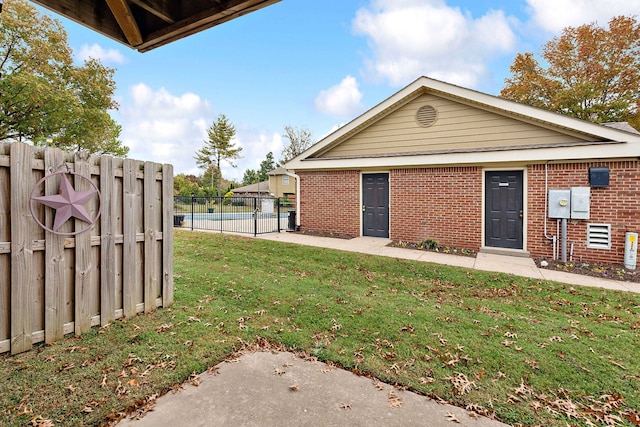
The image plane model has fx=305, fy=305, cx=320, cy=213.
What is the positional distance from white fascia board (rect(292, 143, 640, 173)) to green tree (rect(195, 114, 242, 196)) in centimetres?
3928

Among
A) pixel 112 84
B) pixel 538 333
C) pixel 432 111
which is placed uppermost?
pixel 112 84

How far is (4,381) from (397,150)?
937 centimetres

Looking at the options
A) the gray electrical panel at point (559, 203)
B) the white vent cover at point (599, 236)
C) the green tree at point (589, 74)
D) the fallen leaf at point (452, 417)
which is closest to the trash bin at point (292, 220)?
the gray electrical panel at point (559, 203)

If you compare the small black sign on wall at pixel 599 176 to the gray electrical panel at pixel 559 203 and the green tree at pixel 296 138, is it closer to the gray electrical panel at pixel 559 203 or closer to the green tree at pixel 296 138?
the gray electrical panel at pixel 559 203

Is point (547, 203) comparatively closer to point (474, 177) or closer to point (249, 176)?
point (474, 177)

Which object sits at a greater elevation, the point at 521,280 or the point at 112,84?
the point at 112,84

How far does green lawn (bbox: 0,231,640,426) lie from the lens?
7.65 feet

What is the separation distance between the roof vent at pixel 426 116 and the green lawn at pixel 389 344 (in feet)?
17.3

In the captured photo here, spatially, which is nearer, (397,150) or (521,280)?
(521,280)

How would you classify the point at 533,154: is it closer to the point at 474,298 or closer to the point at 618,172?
the point at 618,172

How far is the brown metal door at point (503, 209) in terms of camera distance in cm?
813

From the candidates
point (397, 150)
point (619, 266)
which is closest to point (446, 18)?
point (397, 150)

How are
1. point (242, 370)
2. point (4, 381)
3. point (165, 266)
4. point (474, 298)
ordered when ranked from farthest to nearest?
point (474, 298)
point (165, 266)
point (242, 370)
point (4, 381)

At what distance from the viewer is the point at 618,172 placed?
6934mm
